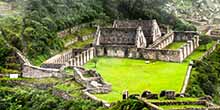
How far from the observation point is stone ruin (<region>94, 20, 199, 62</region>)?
92562 millimetres

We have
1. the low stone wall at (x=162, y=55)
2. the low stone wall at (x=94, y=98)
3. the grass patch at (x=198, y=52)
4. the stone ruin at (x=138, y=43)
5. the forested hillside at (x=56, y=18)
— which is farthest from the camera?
the grass patch at (x=198, y=52)

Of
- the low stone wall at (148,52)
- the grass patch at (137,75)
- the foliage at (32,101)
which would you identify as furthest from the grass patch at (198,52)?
→ the foliage at (32,101)

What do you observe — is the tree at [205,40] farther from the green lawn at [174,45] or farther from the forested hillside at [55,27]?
the forested hillside at [55,27]

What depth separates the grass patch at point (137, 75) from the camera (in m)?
72.5

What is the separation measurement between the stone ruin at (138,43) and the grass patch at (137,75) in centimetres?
204

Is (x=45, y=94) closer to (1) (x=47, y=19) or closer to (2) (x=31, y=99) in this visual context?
(2) (x=31, y=99)

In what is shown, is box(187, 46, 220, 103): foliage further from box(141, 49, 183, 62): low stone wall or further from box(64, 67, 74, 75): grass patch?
box(64, 67, 74, 75): grass patch

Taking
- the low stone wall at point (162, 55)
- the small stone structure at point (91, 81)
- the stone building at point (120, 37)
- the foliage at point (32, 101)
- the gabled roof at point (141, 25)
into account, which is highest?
the gabled roof at point (141, 25)

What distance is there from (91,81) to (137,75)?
9.55m

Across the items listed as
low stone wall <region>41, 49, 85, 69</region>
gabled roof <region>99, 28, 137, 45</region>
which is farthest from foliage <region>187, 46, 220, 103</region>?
low stone wall <region>41, 49, 85, 69</region>

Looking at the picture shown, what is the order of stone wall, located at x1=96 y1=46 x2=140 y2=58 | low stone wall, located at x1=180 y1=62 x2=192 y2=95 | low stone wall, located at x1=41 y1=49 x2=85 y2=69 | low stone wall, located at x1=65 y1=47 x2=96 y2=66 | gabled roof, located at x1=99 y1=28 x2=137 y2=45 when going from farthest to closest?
gabled roof, located at x1=99 y1=28 x2=137 y2=45
stone wall, located at x1=96 y1=46 x2=140 y2=58
low stone wall, located at x1=65 y1=47 x2=96 y2=66
low stone wall, located at x1=41 y1=49 x2=85 y2=69
low stone wall, located at x1=180 y1=62 x2=192 y2=95

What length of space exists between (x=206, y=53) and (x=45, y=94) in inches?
1296

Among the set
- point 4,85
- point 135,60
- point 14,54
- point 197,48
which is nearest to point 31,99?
point 4,85

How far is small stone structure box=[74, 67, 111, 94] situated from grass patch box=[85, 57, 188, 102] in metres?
0.97
